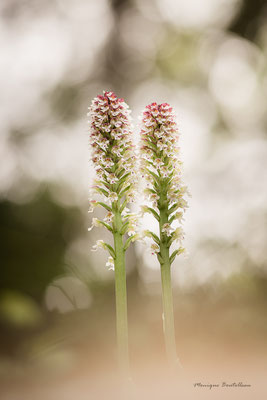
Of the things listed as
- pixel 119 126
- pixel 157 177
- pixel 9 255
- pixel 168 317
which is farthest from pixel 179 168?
pixel 9 255

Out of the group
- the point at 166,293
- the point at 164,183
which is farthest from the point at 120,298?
the point at 164,183

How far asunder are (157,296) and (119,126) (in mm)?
1788

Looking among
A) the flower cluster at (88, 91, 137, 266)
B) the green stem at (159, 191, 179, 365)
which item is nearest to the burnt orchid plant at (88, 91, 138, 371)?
the flower cluster at (88, 91, 137, 266)

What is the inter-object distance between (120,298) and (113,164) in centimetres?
92

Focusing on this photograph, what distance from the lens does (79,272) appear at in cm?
404

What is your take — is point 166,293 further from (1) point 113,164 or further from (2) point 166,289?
(1) point 113,164

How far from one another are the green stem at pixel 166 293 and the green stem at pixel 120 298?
0.27m

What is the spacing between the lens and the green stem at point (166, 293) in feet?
8.85

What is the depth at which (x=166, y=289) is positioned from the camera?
2775mm

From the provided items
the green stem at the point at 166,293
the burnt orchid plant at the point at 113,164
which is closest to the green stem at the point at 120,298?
the burnt orchid plant at the point at 113,164

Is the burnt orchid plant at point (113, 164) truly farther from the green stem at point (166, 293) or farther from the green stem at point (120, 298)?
the green stem at point (166, 293)

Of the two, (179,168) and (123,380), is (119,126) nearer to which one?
Result: (179,168)

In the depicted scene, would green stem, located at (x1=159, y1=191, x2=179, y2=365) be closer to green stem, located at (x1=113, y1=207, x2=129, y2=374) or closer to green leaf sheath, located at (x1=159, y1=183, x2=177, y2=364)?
green leaf sheath, located at (x1=159, y1=183, x2=177, y2=364)

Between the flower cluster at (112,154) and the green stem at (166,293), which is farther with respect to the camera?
the flower cluster at (112,154)
